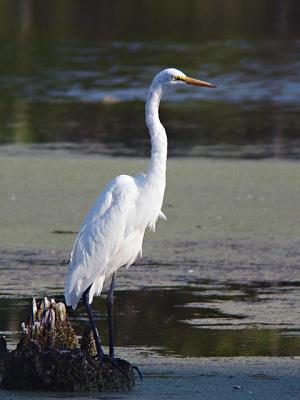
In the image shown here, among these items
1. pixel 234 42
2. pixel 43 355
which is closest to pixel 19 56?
pixel 234 42

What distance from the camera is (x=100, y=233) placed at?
5.60 m

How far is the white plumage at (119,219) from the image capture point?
5.58 meters

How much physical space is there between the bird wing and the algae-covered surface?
466mm

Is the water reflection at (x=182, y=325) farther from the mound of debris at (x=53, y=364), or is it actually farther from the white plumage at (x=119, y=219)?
the mound of debris at (x=53, y=364)

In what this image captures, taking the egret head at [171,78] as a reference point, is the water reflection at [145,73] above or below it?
below

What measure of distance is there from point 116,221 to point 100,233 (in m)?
0.09

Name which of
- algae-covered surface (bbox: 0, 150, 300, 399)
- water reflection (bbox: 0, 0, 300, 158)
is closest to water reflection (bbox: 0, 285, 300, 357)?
algae-covered surface (bbox: 0, 150, 300, 399)

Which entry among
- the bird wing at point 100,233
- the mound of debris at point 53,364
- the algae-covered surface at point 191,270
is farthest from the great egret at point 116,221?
the algae-covered surface at point 191,270

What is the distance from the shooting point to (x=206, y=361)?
18.7 feet

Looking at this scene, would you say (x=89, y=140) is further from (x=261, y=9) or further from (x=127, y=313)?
(x=261, y=9)

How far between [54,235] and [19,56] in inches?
500

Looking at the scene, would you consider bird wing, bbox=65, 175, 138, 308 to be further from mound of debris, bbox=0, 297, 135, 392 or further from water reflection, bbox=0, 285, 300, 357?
water reflection, bbox=0, 285, 300, 357

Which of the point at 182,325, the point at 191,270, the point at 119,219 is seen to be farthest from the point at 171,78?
the point at 191,270

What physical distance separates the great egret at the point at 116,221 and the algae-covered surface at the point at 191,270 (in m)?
0.44
